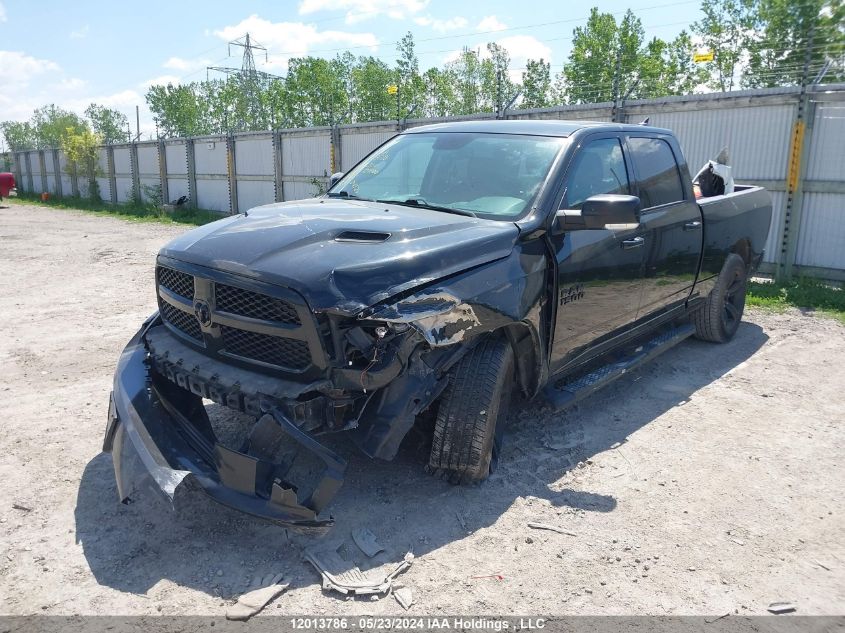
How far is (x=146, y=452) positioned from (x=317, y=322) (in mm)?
1026

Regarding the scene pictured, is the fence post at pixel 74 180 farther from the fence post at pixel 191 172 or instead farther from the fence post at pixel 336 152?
the fence post at pixel 336 152

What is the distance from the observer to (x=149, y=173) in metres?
26.5

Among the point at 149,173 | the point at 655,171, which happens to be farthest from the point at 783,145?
the point at 149,173

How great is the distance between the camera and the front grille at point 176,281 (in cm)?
347

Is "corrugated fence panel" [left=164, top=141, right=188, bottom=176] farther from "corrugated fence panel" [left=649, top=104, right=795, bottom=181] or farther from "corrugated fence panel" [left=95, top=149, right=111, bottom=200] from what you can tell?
"corrugated fence panel" [left=649, top=104, right=795, bottom=181]

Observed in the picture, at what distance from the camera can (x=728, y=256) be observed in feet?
20.5

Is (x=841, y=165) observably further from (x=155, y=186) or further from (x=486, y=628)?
(x=155, y=186)

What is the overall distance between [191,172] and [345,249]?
22006mm

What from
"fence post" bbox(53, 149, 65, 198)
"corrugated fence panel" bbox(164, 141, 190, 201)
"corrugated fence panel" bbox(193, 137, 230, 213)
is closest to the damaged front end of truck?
"corrugated fence panel" bbox(193, 137, 230, 213)

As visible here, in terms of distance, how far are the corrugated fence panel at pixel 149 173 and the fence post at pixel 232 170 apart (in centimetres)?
609

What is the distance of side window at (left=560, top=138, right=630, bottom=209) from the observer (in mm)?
4098

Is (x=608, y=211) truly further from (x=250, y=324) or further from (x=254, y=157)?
(x=254, y=157)

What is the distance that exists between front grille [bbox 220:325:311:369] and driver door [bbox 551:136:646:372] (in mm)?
1594

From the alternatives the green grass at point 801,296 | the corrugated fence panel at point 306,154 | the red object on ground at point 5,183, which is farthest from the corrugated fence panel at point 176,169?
the green grass at point 801,296
